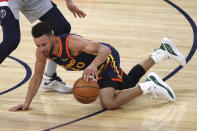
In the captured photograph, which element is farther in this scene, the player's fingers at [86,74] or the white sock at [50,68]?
the white sock at [50,68]

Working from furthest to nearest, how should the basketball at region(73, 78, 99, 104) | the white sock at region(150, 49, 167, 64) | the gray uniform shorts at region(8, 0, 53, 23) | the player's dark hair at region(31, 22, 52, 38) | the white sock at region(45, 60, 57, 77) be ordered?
1. the white sock at region(150, 49, 167, 64)
2. the white sock at region(45, 60, 57, 77)
3. the gray uniform shorts at region(8, 0, 53, 23)
4. the basketball at region(73, 78, 99, 104)
5. the player's dark hair at region(31, 22, 52, 38)

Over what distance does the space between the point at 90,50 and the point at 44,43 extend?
40 cm

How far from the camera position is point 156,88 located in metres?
4.54

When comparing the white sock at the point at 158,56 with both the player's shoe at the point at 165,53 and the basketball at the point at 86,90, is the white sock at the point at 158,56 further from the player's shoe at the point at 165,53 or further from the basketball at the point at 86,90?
the basketball at the point at 86,90

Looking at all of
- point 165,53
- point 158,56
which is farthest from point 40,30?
point 165,53

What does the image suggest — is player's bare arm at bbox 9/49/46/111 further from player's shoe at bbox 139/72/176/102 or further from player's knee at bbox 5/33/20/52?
player's shoe at bbox 139/72/176/102

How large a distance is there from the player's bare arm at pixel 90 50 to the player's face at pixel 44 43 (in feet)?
0.69

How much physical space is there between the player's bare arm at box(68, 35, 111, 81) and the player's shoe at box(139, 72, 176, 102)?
54cm

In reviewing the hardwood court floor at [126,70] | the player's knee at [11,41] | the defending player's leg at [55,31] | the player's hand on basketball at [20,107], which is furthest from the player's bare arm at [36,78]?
the defending player's leg at [55,31]

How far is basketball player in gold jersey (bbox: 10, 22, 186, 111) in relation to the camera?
4102 millimetres

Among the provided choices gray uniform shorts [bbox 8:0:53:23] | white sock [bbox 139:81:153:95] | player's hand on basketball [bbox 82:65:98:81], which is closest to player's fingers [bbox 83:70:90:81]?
player's hand on basketball [bbox 82:65:98:81]

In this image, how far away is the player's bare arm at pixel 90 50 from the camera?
4.09 metres

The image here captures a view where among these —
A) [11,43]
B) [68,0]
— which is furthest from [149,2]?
[11,43]

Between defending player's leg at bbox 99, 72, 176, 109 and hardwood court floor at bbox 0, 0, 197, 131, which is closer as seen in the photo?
hardwood court floor at bbox 0, 0, 197, 131
